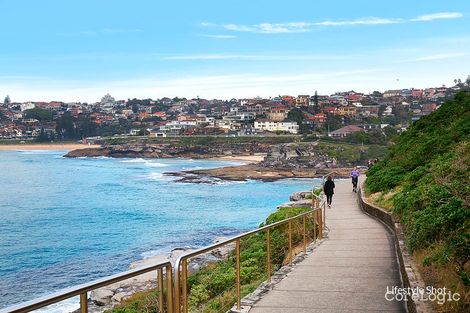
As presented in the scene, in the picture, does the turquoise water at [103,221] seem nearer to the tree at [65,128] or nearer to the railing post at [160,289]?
the railing post at [160,289]

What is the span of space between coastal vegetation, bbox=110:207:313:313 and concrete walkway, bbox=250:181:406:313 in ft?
1.39

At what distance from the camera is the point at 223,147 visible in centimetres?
11825

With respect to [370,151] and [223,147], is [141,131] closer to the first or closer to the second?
[223,147]

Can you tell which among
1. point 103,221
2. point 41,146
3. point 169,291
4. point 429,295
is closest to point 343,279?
point 429,295

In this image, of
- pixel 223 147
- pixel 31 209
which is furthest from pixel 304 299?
pixel 223 147

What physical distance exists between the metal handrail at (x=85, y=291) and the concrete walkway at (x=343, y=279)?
2358mm

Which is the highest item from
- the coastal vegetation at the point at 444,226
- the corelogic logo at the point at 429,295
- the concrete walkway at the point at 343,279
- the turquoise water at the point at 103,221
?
the coastal vegetation at the point at 444,226

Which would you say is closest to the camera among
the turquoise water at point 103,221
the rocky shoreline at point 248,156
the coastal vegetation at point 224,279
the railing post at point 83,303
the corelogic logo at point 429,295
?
the railing post at point 83,303

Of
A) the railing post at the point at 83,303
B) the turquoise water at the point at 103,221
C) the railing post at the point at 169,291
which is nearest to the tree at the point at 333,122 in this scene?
the turquoise water at the point at 103,221

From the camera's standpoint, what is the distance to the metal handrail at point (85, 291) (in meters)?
2.43

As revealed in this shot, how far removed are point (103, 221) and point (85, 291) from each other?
115 feet

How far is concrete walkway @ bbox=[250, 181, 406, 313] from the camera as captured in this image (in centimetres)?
621

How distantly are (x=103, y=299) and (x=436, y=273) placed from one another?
3998 mm

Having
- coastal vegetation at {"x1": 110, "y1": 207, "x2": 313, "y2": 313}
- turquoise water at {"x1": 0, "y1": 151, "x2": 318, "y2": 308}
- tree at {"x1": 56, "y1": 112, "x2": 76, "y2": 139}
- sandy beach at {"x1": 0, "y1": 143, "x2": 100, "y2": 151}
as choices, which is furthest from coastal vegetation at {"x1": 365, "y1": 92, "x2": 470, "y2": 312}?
tree at {"x1": 56, "y1": 112, "x2": 76, "y2": 139}
